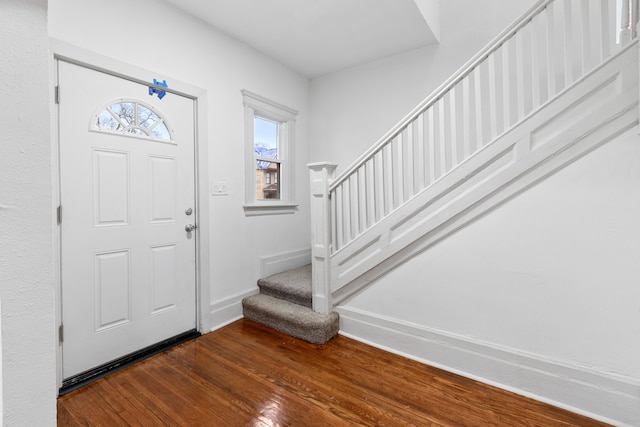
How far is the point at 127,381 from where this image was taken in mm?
1859

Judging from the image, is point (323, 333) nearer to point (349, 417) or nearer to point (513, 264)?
point (349, 417)

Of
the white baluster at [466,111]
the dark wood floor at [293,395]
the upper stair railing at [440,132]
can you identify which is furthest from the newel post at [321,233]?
the white baluster at [466,111]

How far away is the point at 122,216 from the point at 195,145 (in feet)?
2.69

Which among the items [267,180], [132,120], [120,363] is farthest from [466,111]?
[120,363]

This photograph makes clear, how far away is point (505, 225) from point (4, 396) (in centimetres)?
218

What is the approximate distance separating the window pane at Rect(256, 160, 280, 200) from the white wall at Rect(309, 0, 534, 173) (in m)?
0.61

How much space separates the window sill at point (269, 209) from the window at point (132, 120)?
987mm

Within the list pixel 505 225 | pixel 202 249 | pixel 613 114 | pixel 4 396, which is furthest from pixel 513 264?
pixel 202 249

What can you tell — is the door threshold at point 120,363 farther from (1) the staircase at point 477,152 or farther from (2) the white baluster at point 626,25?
(2) the white baluster at point 626,25

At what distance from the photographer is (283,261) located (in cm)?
336

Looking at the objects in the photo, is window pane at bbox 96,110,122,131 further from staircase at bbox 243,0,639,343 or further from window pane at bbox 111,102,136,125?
staircase at bbox 243,0,639,343

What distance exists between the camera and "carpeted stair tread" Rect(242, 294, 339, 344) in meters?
2.34

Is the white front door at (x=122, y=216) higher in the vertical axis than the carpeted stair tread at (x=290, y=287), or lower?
higher

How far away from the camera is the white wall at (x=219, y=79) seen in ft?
6.32
